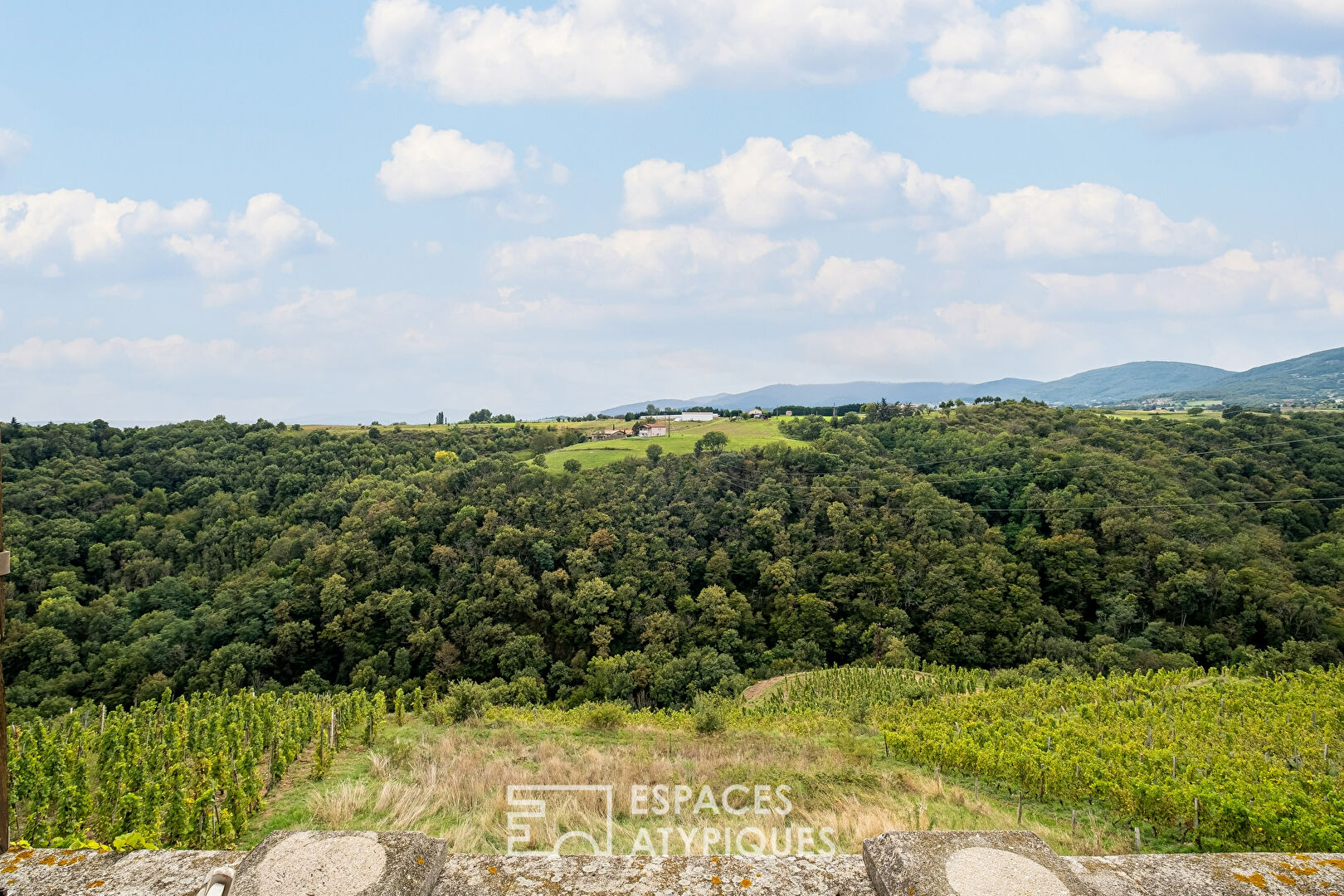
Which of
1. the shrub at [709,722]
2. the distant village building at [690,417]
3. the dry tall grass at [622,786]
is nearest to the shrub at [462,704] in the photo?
the dry tall grass at [622,786]

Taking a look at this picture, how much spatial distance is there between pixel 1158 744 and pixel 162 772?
17107 millimetres

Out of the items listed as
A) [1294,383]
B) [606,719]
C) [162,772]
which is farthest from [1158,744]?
[1294,383]

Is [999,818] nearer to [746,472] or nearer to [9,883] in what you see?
[9,883]

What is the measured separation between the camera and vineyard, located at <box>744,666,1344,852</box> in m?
7.25

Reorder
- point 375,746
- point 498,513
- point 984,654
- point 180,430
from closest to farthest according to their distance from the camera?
1. point 375,746
2. point 984,654
3. point 498,513
4. point 180,430

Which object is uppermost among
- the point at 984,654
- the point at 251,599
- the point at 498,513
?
the point at 498,513

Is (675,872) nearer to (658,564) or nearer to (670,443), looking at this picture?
(658,564)

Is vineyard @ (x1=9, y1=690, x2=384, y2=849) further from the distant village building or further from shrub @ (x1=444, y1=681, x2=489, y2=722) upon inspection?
the distant village building

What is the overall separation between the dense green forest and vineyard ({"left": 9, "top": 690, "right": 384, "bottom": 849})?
58.9 ft

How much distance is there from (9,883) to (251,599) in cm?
4250

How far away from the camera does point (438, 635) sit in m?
35.7

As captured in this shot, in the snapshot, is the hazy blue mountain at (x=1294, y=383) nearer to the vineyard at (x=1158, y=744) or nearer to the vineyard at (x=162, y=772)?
the vineyard at (x=1158, y=744)

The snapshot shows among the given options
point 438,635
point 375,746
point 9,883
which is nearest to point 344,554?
point 438,635

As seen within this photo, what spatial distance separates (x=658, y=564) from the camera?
136ft
